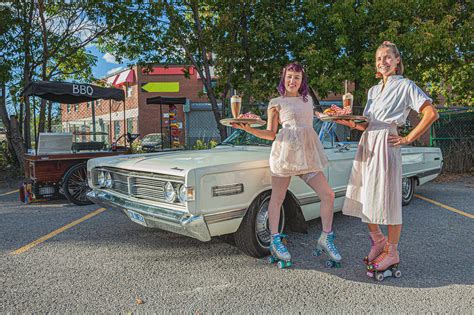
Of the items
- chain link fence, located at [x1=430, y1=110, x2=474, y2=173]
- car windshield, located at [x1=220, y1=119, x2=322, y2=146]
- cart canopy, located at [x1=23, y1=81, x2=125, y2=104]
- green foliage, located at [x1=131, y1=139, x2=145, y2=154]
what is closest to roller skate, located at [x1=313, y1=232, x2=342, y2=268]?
car windshield, located at [x1=220, y1=119, x2=322, y2=146]

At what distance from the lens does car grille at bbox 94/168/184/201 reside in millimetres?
3534

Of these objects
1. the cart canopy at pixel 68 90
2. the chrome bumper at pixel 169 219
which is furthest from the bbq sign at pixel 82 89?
the chrome bumper at pixel 169 219

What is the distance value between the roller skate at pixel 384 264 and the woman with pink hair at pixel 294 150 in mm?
345

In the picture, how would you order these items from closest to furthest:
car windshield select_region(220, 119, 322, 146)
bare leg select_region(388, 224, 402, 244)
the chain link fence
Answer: bare leg select_region(388, 224, 402, 244) < car windshield select_region(220, 119, 322, 146) < the chain link fence

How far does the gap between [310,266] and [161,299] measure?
4.70ft

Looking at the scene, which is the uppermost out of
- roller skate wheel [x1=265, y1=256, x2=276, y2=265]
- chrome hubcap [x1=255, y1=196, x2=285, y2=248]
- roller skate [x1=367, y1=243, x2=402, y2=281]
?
chrome hubcap [x1=255, y1=196, x2=285, y2=248]

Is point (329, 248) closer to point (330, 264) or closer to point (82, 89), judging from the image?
point (330, 264)

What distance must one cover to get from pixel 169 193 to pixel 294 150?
1186mm

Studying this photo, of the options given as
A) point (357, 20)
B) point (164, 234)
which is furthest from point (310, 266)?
point (357, 20)

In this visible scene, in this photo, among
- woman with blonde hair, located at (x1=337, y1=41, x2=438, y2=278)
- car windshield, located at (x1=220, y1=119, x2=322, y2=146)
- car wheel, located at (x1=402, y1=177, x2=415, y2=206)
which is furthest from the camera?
car wheel, located at (x1=402, y1=177, x2=415, y2=206)

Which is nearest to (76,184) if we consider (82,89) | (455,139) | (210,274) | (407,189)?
(82,89)

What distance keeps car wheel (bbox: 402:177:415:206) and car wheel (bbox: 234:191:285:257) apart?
3.35m

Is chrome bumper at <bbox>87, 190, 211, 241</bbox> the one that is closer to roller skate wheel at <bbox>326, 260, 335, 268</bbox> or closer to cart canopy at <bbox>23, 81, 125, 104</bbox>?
roller skate wheel at <bbox>326, 260, 335, 268</bbox>

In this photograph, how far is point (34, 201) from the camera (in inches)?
264
